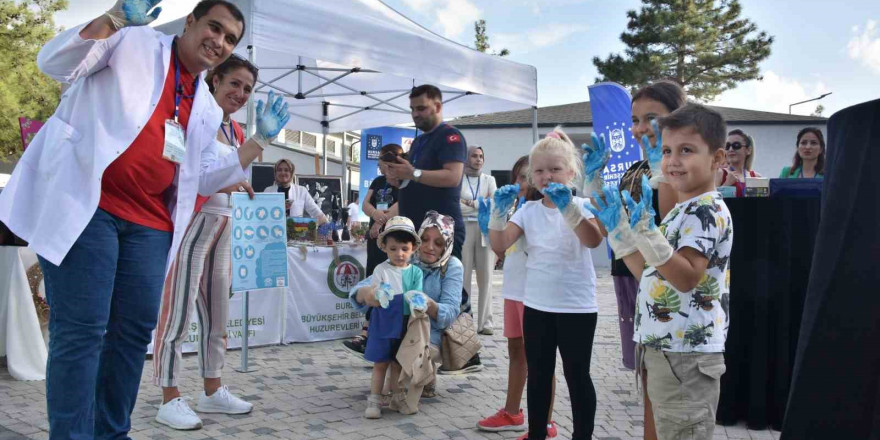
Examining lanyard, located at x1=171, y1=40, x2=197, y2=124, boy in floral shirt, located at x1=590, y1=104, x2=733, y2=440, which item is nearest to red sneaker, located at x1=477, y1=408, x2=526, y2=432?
boy in floral shirt, located at x1=590, y1=104, x2=733, y2=440

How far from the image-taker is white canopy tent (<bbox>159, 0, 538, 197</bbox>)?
205 inches

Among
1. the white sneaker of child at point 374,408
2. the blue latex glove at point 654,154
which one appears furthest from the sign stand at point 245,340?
the blue latex glove at point 654,154

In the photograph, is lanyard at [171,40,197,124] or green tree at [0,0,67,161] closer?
lanyard at [171,40,197,124]

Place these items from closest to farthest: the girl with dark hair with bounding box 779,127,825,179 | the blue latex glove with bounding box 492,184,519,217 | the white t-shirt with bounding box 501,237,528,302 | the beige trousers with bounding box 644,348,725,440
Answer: the beige trousers with bounding box 644,348,725,440 → the blue latex glove with bounding box 492,184,519,217 → the white t-shirt with bounding box 501,237,528,302 → the girl with dark hair with bounding box 779,127,825,179

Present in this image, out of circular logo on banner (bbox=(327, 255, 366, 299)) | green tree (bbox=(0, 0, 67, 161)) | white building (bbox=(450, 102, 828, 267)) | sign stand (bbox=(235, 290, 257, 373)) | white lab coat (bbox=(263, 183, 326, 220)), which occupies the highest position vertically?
green tree (bbox=(0, 0, 67, 161))

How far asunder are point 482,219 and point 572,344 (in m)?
0.87

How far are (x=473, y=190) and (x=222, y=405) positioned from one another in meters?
4.04

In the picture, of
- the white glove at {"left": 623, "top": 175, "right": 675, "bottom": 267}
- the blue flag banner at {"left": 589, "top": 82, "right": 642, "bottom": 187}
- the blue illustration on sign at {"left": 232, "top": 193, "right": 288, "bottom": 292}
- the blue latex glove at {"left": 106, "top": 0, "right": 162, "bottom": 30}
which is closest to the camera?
the white glove at {"left": 623, "top": 175, "right": 675, "bottom": 267}

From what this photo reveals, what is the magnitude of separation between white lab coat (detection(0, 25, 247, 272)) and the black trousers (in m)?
1.92

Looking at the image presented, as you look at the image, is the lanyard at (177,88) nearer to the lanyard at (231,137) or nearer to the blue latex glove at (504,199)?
the lanyard at (231,137)

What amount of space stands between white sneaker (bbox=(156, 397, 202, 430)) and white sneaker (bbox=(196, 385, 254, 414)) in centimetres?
27

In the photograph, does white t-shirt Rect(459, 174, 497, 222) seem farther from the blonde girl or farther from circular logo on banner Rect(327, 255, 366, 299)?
the blonde girl

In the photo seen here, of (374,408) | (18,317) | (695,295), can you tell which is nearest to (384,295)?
(374,408)

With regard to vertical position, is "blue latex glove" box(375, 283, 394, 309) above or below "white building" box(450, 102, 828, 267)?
below
